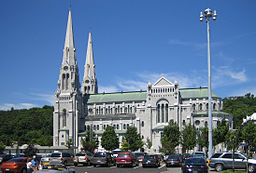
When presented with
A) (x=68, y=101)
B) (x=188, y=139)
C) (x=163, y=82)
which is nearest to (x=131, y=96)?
(x=163, y=82)

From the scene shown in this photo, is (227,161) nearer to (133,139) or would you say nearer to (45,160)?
(45,160)

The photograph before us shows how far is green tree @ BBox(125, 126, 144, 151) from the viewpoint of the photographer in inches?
3848

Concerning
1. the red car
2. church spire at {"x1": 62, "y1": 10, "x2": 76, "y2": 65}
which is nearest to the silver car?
the red car

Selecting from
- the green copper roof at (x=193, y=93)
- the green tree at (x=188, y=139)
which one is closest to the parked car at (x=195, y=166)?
the green tree at (x=188, y=139)

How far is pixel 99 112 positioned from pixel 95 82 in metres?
19.7

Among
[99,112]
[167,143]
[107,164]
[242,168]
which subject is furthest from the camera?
[99,112]

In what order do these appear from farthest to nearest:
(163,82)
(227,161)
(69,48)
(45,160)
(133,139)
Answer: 1. (69,48)
2. (163,82)
3. (133,139)
4. (45,160)
5. (227,161)

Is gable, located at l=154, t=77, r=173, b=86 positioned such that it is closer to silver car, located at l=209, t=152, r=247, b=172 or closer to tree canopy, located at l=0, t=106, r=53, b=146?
tree canopy, located at l=0, t=106, r=53, b=146

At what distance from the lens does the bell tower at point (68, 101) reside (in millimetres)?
118062

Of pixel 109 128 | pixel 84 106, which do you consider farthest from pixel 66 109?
pixel 109 128

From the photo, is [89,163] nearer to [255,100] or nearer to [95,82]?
[95,82]

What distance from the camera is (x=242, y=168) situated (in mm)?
37312

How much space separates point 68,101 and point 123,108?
19.1m

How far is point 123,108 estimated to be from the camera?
411ft
